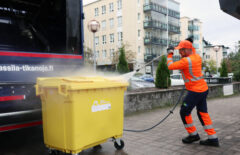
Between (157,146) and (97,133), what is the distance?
130 centimetres

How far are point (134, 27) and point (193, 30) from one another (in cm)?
2488

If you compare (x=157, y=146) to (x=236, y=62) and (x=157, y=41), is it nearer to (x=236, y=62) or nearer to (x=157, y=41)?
(x=236, y=62)

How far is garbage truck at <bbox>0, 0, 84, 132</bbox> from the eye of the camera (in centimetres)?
350

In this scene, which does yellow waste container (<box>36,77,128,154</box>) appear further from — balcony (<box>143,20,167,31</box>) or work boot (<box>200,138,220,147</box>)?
balcony (<box>143,20,167,31</box>)

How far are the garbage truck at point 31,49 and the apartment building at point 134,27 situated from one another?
112 feet

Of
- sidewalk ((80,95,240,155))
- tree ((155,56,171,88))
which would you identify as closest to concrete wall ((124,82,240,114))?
sidewalk ((80,95,240,155))

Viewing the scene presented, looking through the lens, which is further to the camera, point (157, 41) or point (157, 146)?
point (157, 41)

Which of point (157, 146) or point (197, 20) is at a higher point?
point (197, 20)

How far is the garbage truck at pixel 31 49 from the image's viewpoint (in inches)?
138

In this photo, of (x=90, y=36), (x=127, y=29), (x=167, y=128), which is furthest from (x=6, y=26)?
(x=90, y=36)

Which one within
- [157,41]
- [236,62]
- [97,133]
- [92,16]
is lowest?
[97,133]

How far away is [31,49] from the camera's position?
4594 mm

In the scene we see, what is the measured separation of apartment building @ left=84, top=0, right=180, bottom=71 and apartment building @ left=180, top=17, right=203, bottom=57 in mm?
11064

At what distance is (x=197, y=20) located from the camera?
202 feet
